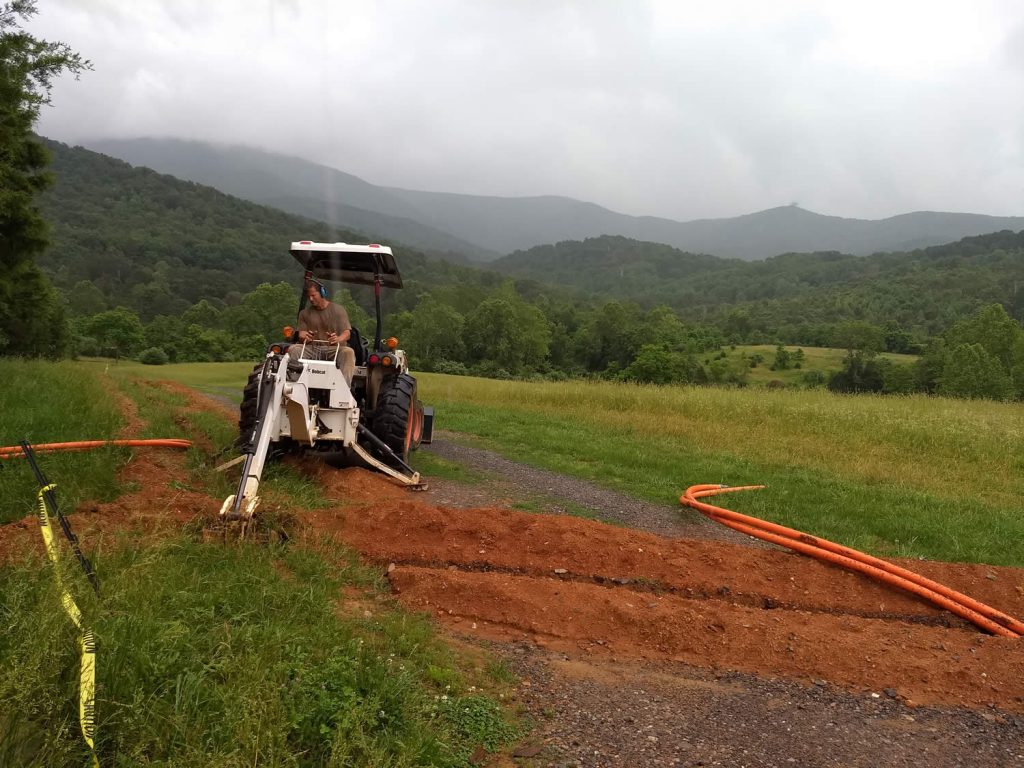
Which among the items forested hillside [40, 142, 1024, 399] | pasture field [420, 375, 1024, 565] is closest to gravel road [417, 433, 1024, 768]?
pasture field [420, 375, 1024, 565]

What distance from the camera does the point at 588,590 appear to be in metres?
4.88

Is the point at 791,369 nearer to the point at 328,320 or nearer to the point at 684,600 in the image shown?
the point at 328,320

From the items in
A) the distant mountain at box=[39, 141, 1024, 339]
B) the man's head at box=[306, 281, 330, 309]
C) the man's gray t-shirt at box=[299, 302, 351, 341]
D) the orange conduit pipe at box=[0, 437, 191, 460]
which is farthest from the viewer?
the distant mountain at box=[39, 141, 1024, 339]

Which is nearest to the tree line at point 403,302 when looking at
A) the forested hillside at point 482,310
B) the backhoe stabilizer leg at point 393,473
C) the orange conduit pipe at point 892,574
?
the forested hillside at point 482,310

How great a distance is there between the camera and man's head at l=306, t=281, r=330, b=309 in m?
7.74

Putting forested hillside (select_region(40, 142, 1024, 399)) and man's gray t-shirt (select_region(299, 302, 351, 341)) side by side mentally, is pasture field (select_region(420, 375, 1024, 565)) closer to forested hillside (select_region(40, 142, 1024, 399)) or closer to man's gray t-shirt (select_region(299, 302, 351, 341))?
man's gray t-shirt (select_region(299, 302, 351, 341))

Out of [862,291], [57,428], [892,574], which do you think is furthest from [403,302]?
[862,291]

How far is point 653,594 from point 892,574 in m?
2.06

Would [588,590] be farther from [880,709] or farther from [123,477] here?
[123,477]

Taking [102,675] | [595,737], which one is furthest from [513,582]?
[102,675]

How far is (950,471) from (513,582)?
10151 mm

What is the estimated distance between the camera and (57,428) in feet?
25.5

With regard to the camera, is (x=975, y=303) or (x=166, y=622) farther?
(x=975, y=303)

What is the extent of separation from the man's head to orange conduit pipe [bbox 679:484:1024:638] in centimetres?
523
